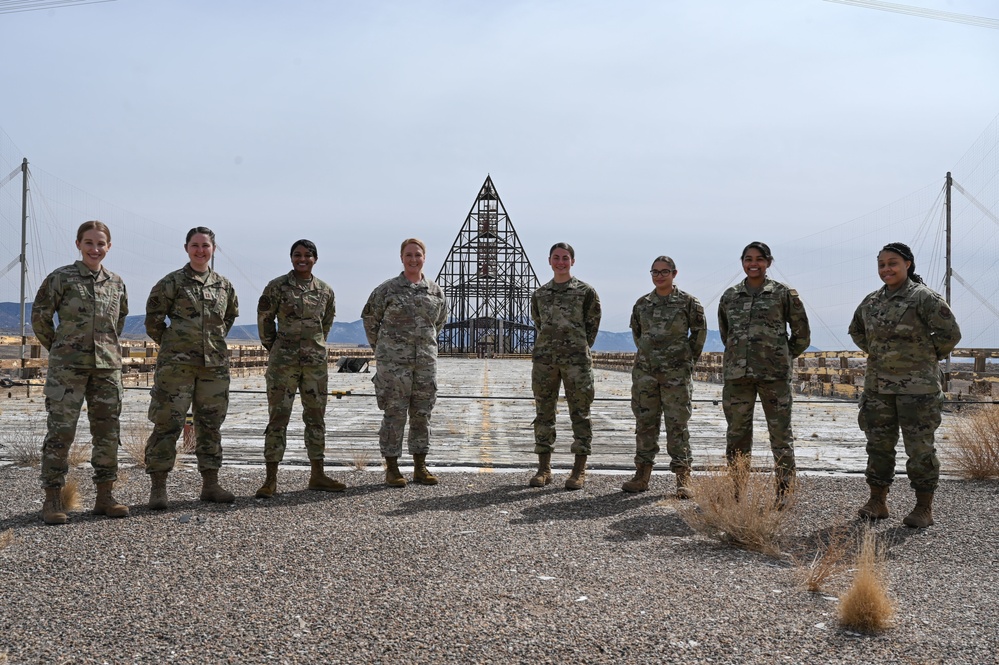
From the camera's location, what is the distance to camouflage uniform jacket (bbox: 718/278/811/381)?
548 centimetres

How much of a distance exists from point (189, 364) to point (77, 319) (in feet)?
2.39

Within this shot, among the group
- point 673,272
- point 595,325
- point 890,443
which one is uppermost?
point 673,272

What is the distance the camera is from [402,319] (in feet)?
20.1

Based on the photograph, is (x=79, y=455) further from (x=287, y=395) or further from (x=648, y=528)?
(x=648, y=528)

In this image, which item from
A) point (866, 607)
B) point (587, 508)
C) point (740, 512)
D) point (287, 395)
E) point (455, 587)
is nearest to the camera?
point (866, 607)

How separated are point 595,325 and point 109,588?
13.1ft

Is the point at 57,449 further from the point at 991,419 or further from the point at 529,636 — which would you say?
the point at 991,419

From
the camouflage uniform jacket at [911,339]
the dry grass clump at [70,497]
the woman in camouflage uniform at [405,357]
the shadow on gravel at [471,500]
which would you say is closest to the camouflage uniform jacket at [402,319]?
the woman in camouflage uniform at [405,357]

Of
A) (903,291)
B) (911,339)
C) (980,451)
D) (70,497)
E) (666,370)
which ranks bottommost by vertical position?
(70,497)

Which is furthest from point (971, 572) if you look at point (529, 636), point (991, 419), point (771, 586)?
point (991, 419)

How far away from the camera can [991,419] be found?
678 cm

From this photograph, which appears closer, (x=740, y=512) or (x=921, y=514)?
(x=740, y=512)

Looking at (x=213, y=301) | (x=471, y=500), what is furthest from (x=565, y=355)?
(x=213, y=301)

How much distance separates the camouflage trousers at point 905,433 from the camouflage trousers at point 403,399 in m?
3.12
